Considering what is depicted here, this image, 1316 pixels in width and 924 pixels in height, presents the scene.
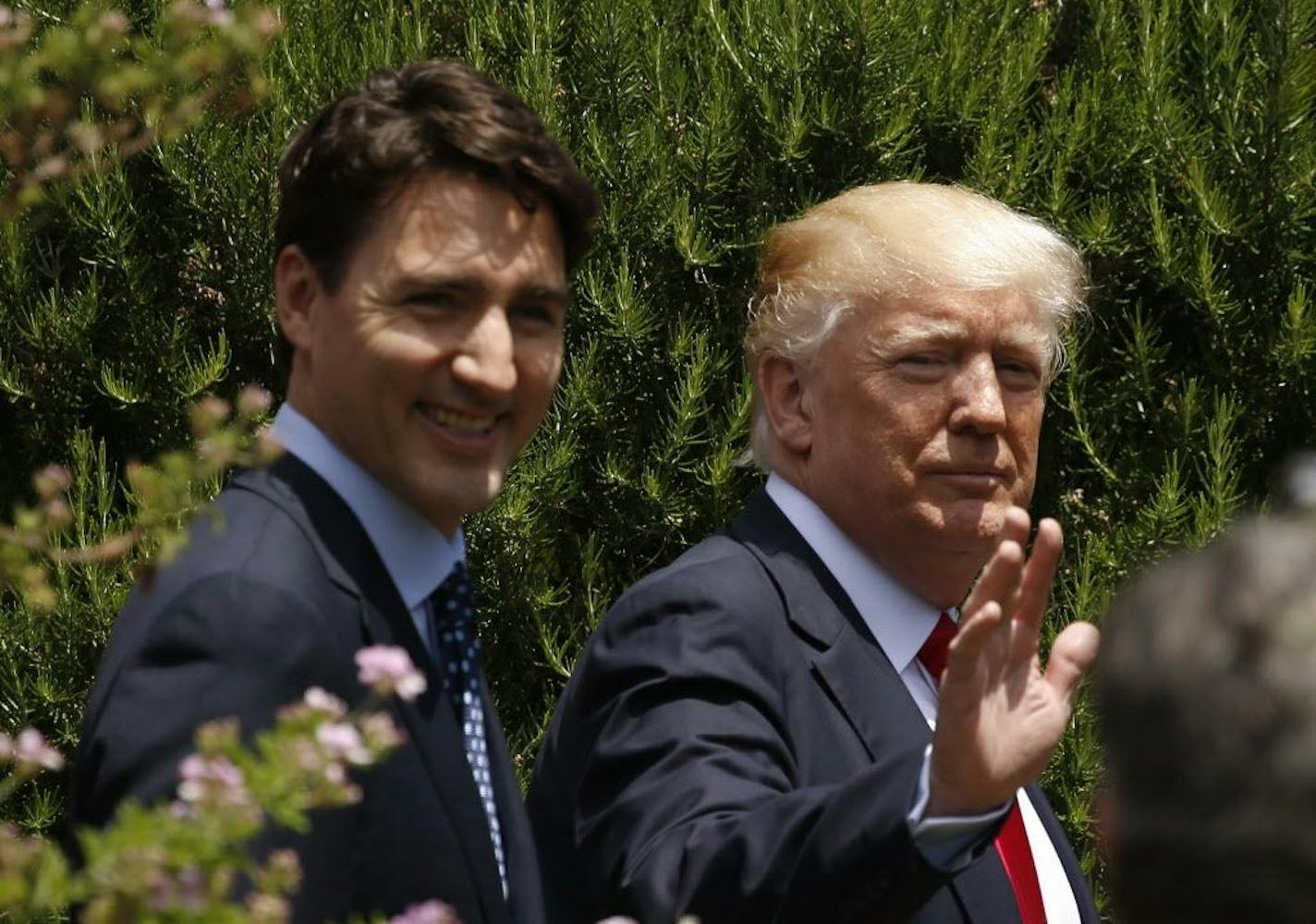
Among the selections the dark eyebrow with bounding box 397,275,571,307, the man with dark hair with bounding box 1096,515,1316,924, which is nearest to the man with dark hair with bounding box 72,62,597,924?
the dark eyebrow with bounding box 397,275,571,307

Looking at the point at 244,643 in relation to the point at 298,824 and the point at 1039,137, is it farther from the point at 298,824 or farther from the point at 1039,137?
the point at 1039,137

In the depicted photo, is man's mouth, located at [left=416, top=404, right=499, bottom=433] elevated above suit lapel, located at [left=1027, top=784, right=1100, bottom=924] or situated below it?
above

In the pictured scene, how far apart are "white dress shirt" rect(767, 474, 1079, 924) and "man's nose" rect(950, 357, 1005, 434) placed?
0.31 m

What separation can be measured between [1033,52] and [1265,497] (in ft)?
4.15

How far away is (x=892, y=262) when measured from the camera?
4051 millimetres

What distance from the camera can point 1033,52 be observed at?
5.79 m

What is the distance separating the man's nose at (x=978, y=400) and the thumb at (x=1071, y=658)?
3.04 ft

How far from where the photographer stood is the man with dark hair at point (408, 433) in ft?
8.53

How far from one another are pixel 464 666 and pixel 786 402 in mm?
1348

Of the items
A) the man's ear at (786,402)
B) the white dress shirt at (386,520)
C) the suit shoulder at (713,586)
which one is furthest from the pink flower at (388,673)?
the man's ear at (786,402)

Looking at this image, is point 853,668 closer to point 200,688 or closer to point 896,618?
point 896,618

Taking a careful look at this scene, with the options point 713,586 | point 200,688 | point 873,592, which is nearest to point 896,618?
point 873,592

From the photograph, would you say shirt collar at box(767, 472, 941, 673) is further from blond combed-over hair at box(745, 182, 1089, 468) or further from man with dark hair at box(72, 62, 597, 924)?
man with dark hair at box(72, 62, 597, 924)

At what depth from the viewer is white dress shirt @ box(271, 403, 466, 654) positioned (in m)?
2.83
